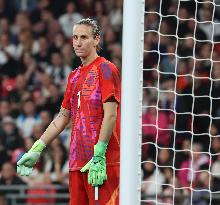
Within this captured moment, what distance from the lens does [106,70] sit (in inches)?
234

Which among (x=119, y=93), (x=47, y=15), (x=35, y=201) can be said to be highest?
(x=47, y=15)

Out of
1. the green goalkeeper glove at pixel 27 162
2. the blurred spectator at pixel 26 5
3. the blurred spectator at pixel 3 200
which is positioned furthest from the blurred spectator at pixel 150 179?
the blurred spectator at pixel 26 5

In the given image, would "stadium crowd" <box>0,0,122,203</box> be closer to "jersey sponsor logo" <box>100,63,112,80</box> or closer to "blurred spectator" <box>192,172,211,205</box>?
"blurred spectator" <box>192,172,211,205</box>

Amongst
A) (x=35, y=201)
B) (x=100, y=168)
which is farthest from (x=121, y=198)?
(x=35, y=201)

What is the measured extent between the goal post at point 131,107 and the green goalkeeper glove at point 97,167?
0.24m

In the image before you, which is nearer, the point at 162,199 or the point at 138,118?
the point at 138,118

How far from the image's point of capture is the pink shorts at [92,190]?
5.90 metres

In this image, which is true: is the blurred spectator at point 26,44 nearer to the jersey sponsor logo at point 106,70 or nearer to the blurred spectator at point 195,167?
the blurred spectator at point 195,167

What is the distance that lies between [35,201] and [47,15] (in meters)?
4.03

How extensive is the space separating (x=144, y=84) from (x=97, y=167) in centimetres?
545

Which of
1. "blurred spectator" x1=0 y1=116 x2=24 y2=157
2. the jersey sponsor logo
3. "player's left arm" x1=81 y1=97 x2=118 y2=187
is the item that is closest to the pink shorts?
"player's left arm" x1=81 y1=97 x2=118 y2=187

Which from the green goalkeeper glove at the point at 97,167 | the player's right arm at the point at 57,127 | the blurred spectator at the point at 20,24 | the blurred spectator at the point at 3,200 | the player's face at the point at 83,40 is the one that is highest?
the blurred spectator at the point at 20,24

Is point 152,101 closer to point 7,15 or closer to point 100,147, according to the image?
point 7,15

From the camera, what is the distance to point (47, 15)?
1407 centimetres
